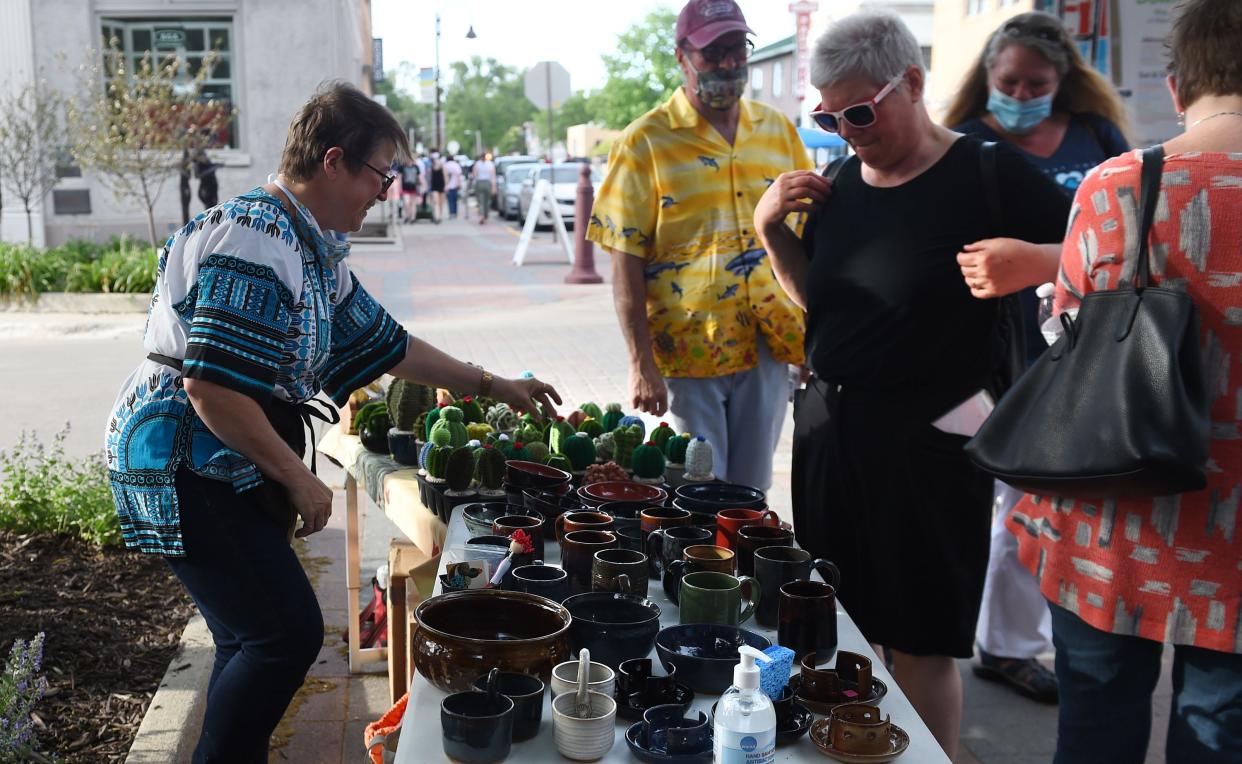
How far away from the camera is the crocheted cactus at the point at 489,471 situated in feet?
10.2

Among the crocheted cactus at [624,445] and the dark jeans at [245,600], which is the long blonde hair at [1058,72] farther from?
the dark jeans at [245,600]

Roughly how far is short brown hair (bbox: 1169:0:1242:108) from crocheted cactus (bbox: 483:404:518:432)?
225cm

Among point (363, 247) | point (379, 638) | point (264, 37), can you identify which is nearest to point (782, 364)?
point (379, 638)

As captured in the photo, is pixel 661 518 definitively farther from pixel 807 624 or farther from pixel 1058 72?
pixel 1058 72

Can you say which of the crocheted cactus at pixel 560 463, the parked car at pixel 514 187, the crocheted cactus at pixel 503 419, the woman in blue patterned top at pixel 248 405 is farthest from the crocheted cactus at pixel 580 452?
the parked car at pixel 514 187

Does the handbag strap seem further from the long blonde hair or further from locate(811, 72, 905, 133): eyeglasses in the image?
the long blonde hair

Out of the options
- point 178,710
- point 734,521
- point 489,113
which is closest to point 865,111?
point 734,521

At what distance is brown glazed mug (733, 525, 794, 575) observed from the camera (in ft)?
7.86

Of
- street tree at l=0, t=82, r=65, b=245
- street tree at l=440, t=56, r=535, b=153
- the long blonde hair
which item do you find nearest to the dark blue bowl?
the long blonde hair

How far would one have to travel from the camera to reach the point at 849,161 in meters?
3.14

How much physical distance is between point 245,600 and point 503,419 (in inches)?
51.0

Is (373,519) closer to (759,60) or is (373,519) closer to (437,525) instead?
(437,525)

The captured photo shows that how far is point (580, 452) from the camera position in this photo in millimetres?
3328

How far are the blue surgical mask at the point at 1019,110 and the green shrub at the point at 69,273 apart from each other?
36.3ft
